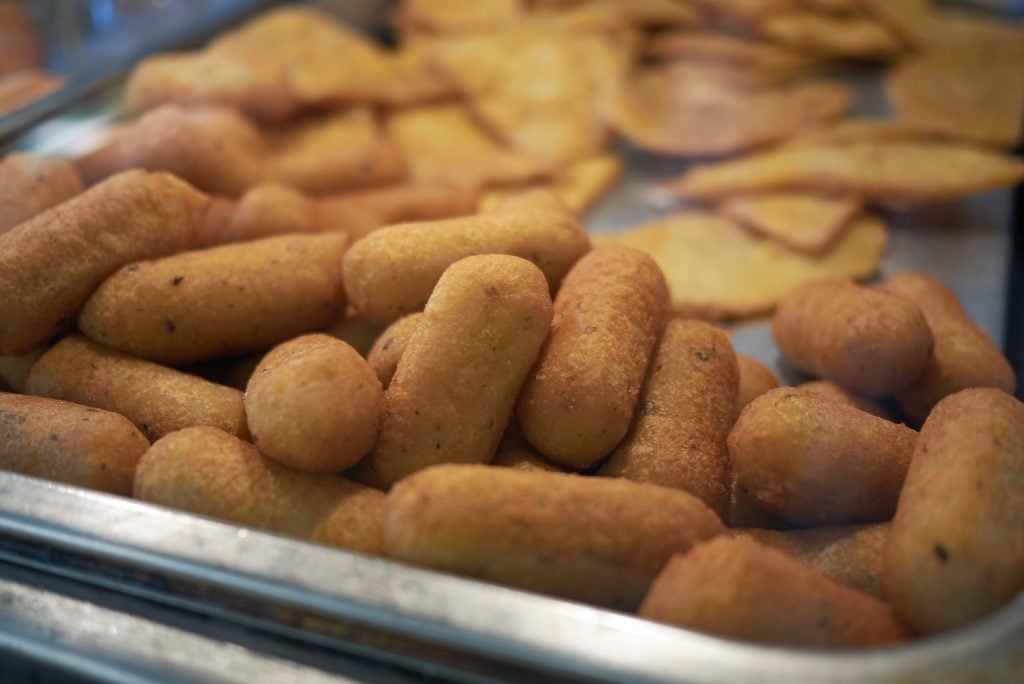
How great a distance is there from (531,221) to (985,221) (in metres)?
1.31

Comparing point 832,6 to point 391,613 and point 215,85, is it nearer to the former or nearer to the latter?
point 215,85

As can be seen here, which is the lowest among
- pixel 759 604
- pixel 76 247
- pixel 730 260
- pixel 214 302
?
pixel 730 260

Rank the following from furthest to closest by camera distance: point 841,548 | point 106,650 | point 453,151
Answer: point 453,151 < point 841,548 < point 106,650

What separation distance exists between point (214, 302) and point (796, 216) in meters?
1.35

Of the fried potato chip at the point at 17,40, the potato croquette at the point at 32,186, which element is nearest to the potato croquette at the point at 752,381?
the potato croquette at the point at 32,186

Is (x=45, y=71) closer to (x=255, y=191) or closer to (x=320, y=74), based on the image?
(x=320, y=74)

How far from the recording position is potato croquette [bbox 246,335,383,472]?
1.04m

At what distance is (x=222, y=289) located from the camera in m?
1.36

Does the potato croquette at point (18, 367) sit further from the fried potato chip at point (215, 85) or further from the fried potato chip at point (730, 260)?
the fried potato chip at point (730, 260)

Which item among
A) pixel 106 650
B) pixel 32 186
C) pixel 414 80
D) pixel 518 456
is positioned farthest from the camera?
pixel 414 80

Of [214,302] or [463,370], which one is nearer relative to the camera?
[463,370]

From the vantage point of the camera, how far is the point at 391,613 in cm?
86

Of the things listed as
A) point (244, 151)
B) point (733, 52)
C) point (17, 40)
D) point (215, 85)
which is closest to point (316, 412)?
point (244, 151)

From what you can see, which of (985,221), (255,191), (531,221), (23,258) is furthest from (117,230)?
(985,221)
